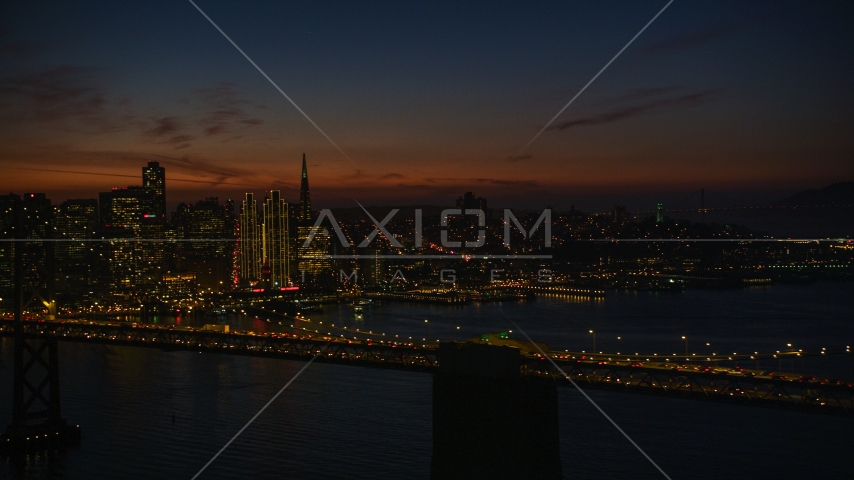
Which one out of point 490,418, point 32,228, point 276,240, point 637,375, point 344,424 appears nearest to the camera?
point 490,418

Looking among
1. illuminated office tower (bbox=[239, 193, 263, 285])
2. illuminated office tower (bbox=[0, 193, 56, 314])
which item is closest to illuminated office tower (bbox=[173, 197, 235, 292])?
illuminated office tower (bbox=[239, 193, 263, 285])

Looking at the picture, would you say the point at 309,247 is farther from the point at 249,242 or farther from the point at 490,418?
the point at 490,418

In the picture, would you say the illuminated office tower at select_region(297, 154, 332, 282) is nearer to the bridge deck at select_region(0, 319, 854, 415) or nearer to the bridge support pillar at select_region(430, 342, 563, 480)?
the bridge deck at select_region(0, 319, 854, 415)

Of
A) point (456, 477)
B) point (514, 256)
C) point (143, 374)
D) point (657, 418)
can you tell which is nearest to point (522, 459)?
point (456, 477)

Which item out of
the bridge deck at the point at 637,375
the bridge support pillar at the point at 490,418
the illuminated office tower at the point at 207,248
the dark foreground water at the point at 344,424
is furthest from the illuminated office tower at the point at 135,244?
the bridge support pillar at the point at 490,418

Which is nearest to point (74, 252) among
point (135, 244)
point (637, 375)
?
point (135, 244)

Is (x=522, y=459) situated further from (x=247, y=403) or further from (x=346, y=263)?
(x=346, y=263)
